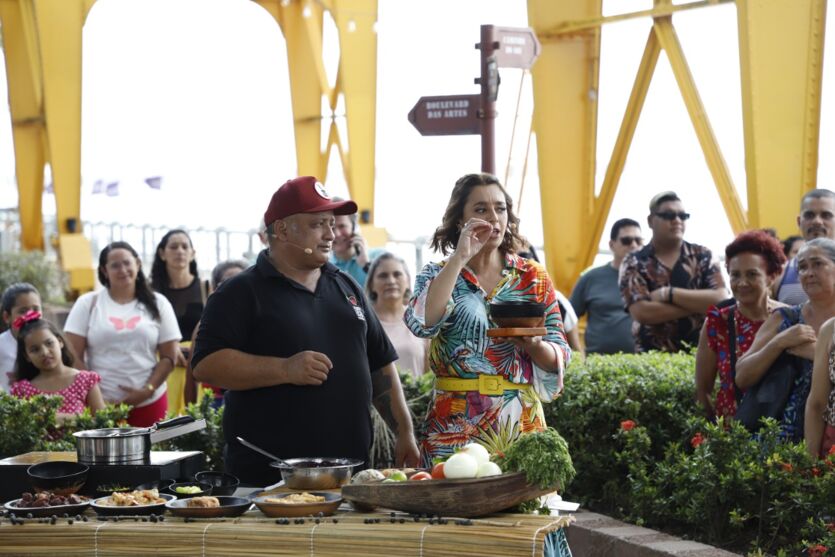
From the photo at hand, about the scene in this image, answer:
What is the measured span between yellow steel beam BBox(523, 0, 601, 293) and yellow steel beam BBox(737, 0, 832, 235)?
2619 mm

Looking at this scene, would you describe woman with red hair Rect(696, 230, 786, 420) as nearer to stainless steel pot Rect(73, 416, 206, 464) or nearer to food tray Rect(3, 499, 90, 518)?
stainless steel pot Rect(73, 416, 206, 464)

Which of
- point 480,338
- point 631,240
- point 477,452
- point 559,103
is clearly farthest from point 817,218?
point 559,103

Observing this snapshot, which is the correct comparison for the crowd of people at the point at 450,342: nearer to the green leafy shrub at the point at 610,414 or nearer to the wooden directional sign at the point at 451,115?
the green leafy shrub at the point at 610,414

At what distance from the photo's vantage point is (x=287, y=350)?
4.42 meters

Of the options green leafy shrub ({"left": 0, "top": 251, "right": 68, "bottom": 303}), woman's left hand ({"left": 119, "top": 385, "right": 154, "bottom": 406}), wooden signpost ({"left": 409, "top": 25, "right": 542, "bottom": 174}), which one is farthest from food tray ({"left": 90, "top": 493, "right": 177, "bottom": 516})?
green leafy shrub ({"left": 0, "top": 251, "right": 68, "bottom": 303})

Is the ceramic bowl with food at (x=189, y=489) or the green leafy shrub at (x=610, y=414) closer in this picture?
the ceramic bowl with food at (x=189, y=489)

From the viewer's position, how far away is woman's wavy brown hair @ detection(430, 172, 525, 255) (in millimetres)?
4613

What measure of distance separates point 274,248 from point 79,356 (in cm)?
345

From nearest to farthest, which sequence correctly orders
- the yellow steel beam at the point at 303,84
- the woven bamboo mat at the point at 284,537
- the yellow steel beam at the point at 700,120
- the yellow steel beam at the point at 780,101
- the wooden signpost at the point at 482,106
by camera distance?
1. the woven bamboo mat at the point at 284,537
2. the wooden signpost at the point at 482,106
3. the yellow steel beam at the point at 780,101
4. the yellow steel beam at the point at 700,120
5. the yellow steel beam at the point at 303,84

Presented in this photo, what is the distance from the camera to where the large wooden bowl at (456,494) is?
142 inches

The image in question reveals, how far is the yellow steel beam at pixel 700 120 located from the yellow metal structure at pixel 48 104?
333 inches

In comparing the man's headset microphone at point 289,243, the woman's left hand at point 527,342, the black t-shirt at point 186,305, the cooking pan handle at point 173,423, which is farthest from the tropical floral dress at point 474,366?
the black t-shirt at point 186,305

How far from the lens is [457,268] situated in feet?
14.3

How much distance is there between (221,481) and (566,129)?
898cm
